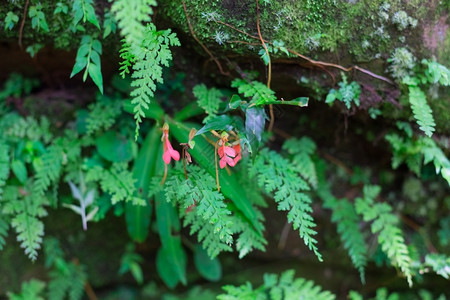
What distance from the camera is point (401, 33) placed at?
2.09 meters

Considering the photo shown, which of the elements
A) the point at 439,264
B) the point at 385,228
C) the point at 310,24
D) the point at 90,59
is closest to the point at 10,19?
the point at 90,59

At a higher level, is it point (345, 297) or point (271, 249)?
point (271, 249)

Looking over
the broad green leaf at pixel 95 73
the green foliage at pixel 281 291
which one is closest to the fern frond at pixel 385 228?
the green foliage at pixel 281 291

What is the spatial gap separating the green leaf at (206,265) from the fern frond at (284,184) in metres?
1.00

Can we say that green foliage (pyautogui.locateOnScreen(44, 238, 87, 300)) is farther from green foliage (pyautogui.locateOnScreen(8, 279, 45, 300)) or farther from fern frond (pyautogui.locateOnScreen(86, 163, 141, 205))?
fern frond (pyautogui.locateOnScreen(86, 163, 141, 205))

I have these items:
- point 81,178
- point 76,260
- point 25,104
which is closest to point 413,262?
point 81,178

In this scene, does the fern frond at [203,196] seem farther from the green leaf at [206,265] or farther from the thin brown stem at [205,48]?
the green leaf at [206,265]

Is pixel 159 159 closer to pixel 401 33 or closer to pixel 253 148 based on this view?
pixel 253 148

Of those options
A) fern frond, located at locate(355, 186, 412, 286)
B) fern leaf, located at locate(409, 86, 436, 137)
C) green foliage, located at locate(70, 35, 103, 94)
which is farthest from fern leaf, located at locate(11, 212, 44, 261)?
fern leaf, located at locate(409, 86, 436, 137)

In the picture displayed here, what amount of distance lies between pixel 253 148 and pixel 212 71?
0.70 metres

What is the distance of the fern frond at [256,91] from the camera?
1886 mm

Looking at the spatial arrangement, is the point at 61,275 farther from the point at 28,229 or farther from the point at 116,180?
the point at 116,180

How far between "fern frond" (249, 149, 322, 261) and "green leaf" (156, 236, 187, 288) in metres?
0.73

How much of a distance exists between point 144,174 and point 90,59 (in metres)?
0.73
